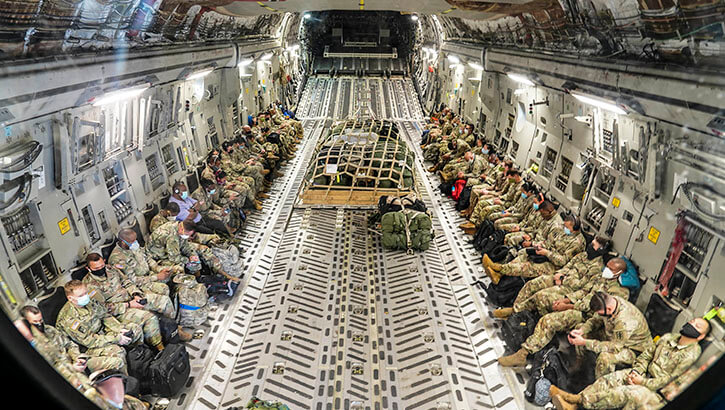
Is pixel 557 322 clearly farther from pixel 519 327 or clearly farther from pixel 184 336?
pixel 184 336

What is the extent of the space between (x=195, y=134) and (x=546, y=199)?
23.5ft

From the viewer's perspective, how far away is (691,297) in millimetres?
3969

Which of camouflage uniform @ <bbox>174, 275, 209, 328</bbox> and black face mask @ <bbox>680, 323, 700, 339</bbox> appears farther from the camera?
camouflage uniform @ <bbox>174, 275, 209, 328</bbox>

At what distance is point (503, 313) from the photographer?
18.9 ft

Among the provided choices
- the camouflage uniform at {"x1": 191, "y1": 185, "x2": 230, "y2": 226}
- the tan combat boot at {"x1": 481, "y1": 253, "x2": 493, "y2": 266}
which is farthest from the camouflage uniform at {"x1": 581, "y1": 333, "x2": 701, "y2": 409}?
the camouflage uniform at {"x1": 191, "y1": 185, "x2": 230, "y2": 226}

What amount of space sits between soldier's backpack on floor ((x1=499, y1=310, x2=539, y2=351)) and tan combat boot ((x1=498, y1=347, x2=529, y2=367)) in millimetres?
204

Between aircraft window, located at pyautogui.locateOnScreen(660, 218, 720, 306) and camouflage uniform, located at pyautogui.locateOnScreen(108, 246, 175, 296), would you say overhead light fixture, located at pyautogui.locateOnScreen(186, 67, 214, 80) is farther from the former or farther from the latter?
aircraft window, located at pyautogui.locateOnScreen(660, 218, 720, 306)

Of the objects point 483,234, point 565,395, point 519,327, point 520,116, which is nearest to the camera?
point 565,395

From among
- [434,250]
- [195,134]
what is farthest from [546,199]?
[195,134]

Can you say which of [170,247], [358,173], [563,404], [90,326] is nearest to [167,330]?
[90,326]

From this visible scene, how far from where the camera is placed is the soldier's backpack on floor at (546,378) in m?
4.31

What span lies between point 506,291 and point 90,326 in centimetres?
524

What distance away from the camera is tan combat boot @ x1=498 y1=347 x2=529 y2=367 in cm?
484

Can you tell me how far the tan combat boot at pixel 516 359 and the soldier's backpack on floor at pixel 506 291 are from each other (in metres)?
1.15
